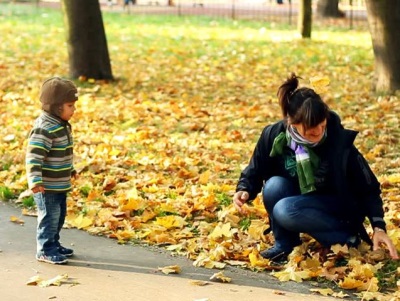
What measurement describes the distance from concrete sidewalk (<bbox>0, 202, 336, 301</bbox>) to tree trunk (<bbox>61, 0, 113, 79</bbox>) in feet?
21.8

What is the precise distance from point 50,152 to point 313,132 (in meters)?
1.60

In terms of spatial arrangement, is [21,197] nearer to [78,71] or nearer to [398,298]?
[398,298]

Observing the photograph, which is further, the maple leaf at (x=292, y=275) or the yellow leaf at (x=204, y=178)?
the yellow leaf at (x=204, y=178)

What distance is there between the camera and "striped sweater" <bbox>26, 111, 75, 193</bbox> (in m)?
4.98

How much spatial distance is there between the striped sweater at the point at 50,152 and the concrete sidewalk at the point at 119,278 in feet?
1.67

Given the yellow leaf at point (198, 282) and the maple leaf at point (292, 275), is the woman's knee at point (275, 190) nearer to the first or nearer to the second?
the maple leaf at point (292, 275)

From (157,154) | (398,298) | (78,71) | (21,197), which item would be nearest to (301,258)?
(398,298)

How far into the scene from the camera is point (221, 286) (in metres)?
4.72

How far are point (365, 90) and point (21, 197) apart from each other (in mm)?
6121

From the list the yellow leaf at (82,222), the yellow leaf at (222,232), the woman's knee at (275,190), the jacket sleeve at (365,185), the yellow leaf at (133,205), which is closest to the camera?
the jacket sleeve at (365,185)

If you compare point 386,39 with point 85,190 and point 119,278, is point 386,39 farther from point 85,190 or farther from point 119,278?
point 119,278

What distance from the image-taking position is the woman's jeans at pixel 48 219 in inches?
200

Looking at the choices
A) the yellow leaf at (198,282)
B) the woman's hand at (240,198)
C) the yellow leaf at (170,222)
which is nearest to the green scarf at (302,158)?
the woman's hand at (240,198)

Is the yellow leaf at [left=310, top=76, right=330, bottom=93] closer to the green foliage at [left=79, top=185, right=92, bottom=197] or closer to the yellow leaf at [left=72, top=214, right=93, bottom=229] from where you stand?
the yellow leaf at [left=72, top=214, right=93, bottom=229]
